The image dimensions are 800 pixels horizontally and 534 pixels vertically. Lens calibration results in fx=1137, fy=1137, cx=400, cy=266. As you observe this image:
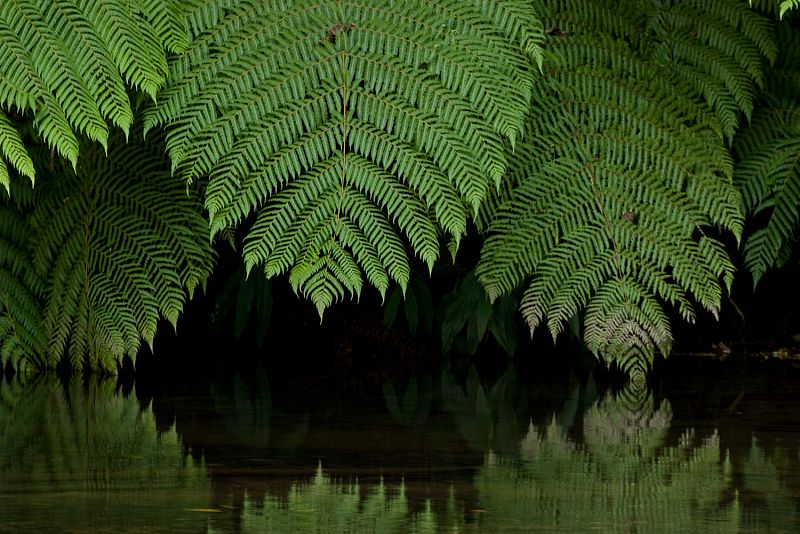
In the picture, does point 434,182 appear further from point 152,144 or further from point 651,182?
point 152,144

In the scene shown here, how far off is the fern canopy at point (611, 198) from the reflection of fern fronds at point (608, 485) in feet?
1.53

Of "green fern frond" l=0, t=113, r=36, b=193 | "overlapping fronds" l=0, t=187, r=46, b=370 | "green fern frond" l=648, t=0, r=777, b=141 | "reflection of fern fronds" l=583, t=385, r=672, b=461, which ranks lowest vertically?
"reflection of fern fronds" l=583, t=385, r=672, b=461

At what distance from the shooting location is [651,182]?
9.57 ft

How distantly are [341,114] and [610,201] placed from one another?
770 mm

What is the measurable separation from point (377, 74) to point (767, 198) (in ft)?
4.68

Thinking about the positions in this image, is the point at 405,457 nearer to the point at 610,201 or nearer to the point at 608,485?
the point at 608,485

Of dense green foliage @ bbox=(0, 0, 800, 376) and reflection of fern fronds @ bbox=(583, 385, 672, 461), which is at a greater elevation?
dense green foliage @ bbox=(0, 0, 800, 376)

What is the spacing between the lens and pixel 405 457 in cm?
216

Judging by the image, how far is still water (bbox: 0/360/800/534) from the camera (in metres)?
1.71

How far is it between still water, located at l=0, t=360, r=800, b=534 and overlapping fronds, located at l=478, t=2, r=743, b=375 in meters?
0.25

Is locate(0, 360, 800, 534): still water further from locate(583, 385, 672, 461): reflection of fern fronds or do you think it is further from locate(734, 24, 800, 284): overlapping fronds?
A: locate(734, 24, 800, 284): overlapping fronds

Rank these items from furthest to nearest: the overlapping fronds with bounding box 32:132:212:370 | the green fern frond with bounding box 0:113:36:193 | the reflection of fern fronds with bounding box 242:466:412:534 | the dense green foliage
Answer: the overlapping fronds with bounding box 32:132:212:370, the dense green foliage, the green fern frond with bounding box 0:113:36:193, the reflection of fern fronds with bounding box 242:466:412:534

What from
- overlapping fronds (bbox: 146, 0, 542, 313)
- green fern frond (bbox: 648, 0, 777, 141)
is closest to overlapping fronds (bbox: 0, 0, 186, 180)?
overlapping fronds (bbox: 146, 0, 542, 313)

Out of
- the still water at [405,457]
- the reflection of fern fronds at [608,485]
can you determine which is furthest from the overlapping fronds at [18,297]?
the reflection of fern fronds at [608,485]
